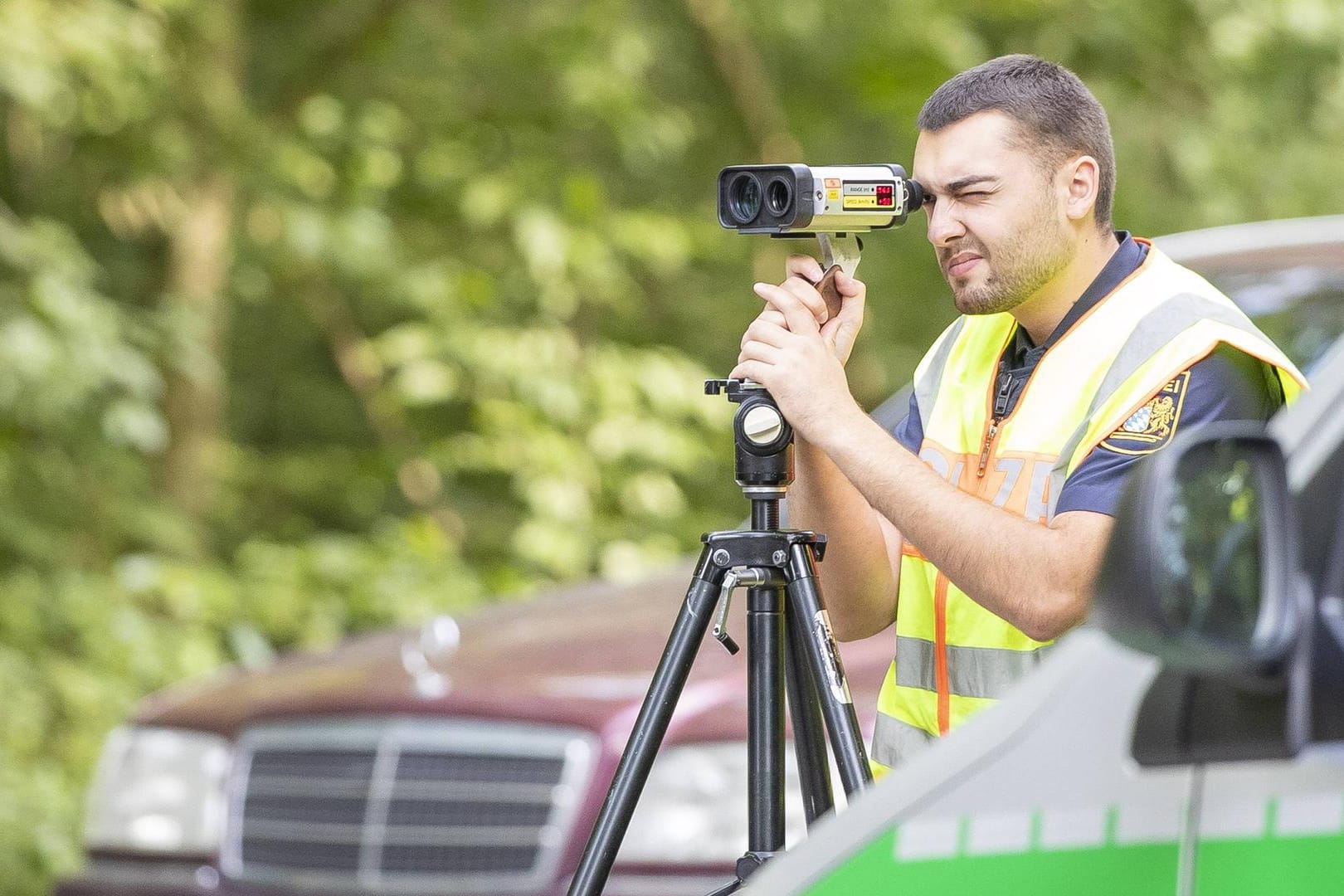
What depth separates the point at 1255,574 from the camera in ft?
4.74

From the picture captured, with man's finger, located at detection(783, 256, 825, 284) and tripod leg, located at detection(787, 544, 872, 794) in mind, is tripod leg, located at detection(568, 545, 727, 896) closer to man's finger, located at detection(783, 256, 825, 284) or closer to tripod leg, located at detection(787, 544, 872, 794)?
tripod leg, located at detection(787, 544, 872, 794)

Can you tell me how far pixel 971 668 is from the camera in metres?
2.29

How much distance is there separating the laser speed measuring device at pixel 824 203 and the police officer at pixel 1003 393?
0.04 m

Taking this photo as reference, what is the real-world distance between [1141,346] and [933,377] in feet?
1.21

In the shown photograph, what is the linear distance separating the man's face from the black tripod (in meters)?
0.28

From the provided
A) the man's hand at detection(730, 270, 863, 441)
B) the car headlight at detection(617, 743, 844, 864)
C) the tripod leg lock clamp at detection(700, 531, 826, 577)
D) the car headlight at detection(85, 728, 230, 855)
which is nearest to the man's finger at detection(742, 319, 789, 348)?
the man's hand at detection(730, 270, 863, 441)

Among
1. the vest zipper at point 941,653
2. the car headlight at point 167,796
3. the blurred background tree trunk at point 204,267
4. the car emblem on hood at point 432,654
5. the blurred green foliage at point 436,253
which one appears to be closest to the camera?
the vest zipper at point 941,653

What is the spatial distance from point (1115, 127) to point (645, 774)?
6.31 meters

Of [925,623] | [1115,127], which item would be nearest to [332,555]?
[1115,127]

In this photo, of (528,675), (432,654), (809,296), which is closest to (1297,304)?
(809,296)

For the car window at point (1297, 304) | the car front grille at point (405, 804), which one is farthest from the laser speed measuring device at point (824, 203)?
the car front grille at point (405, 804)

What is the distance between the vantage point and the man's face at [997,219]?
2.25m

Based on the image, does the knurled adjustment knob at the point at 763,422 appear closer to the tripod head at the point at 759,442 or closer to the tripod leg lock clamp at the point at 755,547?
the tripod head at the point at 759,442

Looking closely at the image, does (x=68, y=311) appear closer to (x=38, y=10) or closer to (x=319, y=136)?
(x=38, y=10)
